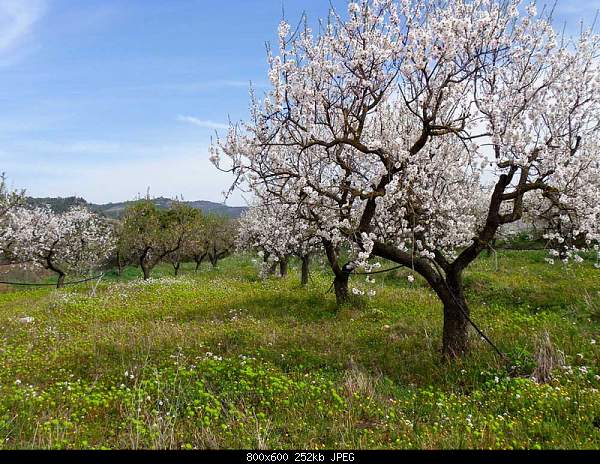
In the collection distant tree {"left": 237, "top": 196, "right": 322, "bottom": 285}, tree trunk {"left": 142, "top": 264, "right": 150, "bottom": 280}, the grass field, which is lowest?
tree trunk {"left": 142, "top": 264, "right": 150, "bottom": 280}

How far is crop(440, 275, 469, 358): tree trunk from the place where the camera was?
9375 millimetres

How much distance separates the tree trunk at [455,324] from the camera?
9.38 meters

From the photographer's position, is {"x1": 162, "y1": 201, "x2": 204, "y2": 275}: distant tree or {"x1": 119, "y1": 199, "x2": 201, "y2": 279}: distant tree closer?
{"x1": 119, "y1": 199, "x2": 201, "y2": 279}: distant tree

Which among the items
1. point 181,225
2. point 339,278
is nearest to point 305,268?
point 339,278

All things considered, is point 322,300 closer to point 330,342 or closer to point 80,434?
point 330,342

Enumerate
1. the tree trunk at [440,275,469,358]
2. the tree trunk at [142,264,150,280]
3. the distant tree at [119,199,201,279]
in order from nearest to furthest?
the tree trunk at [440,275,469,358] < the distant tree at [119,199,201,279] < the tree trunk at [142,264,150,280]

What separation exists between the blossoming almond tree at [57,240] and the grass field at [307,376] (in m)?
17.8

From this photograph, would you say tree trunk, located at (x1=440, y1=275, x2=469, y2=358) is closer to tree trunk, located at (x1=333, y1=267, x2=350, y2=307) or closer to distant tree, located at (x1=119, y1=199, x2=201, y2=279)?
tree trunk, located at (x1=333, y1=267, x2=350, y2=307)

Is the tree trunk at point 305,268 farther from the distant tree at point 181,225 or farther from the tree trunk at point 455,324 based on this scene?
the distant tree at point 181,225

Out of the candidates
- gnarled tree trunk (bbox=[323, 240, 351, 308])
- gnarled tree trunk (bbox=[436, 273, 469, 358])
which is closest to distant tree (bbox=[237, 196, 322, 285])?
gnarled tree trunk (bbox=[323, 240, 351, 308])

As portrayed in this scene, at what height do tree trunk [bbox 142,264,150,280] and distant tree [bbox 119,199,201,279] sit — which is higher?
distant tree [bbox 119,199,201,279]

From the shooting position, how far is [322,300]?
1631 centimetres

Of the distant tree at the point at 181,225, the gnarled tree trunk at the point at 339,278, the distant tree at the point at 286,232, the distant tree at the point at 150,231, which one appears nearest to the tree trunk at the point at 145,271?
the distant tree at the point at 150,231

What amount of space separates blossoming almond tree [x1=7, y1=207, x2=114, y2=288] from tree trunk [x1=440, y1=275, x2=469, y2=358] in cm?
2967
